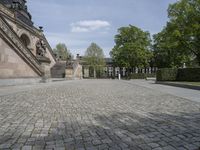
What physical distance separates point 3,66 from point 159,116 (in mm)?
13926

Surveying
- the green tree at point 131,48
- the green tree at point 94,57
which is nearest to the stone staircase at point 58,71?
the green tree at point 131,48

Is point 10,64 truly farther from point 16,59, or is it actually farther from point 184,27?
point 184,27

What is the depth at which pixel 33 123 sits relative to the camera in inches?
263

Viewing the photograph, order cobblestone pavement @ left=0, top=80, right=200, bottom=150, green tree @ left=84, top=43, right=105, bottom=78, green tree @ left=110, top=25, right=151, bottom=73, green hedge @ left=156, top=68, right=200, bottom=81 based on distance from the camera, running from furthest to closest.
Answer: green tree @ left=84, top=43, right=105, bottom=78, green tree @ left=110, top=25, right=151, bottom=73, green hedge @ left=156, top=68, right=200, bottom=81, cobblestone pavement @ left=0, top=80, right=200, bottom=150

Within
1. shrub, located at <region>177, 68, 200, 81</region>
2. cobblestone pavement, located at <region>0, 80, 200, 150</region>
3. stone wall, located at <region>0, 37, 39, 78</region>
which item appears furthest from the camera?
shrub, located at <region>177, 68, 200, 81</region>

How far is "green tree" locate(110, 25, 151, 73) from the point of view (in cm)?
6625

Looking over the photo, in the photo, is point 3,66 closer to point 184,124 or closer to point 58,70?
point 184,124

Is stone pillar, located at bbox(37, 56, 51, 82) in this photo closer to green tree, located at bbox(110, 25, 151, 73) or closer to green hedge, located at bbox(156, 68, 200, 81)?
green hedge, located at bbox(156, 68, 200, 81)

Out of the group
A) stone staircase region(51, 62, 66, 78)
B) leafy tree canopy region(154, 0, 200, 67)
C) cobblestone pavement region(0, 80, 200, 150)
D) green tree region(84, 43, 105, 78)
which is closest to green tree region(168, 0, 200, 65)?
leafy tree canopy region(154, 0, 200, 67)

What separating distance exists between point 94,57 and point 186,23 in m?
49.7

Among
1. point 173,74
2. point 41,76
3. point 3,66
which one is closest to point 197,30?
point 173,74

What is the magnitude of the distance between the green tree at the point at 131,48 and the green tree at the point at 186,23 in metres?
25.8

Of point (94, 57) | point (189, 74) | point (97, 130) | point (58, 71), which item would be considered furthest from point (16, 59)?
point (94, 57)

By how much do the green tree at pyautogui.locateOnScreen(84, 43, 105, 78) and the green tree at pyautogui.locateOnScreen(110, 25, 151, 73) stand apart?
15.2 m
